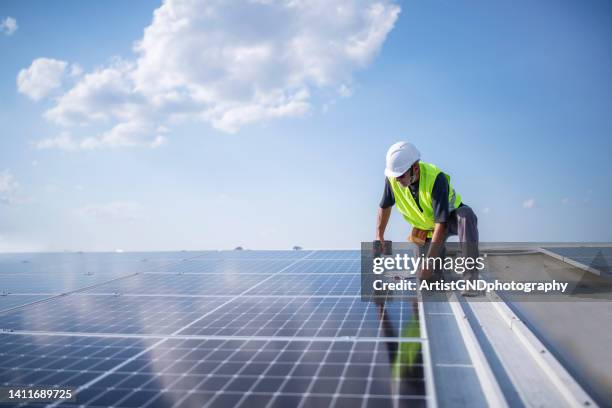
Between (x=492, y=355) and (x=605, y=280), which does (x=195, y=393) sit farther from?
(x=605, y=280)

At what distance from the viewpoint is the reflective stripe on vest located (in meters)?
5.99

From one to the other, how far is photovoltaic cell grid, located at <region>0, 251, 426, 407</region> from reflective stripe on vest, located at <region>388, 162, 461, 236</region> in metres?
1.44

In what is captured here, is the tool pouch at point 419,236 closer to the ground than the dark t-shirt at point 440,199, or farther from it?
closer to the ground

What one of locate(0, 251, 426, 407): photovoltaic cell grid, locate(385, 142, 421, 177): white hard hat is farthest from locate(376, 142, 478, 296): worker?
locate(0, 251, 426, 407): photovoltaic cell grid

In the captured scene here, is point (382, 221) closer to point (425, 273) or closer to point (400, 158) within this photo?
point (425, 273)

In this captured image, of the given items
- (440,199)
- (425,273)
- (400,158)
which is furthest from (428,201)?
(425,273)

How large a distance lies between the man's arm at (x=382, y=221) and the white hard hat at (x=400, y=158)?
93 cm

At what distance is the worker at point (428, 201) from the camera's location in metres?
5.93

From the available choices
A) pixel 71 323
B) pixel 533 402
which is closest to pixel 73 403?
pixel 71 323

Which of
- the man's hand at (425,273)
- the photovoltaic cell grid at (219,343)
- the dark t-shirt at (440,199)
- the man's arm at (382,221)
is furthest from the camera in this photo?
the man's arm at (382,221)

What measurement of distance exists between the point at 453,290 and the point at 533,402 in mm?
3367

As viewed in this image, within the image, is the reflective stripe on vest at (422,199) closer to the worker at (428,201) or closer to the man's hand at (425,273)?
the worker at (428,201)

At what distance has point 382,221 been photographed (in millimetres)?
6910

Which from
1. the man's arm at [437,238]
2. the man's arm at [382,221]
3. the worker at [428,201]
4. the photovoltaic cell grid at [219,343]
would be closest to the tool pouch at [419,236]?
the worker at [428,201]
